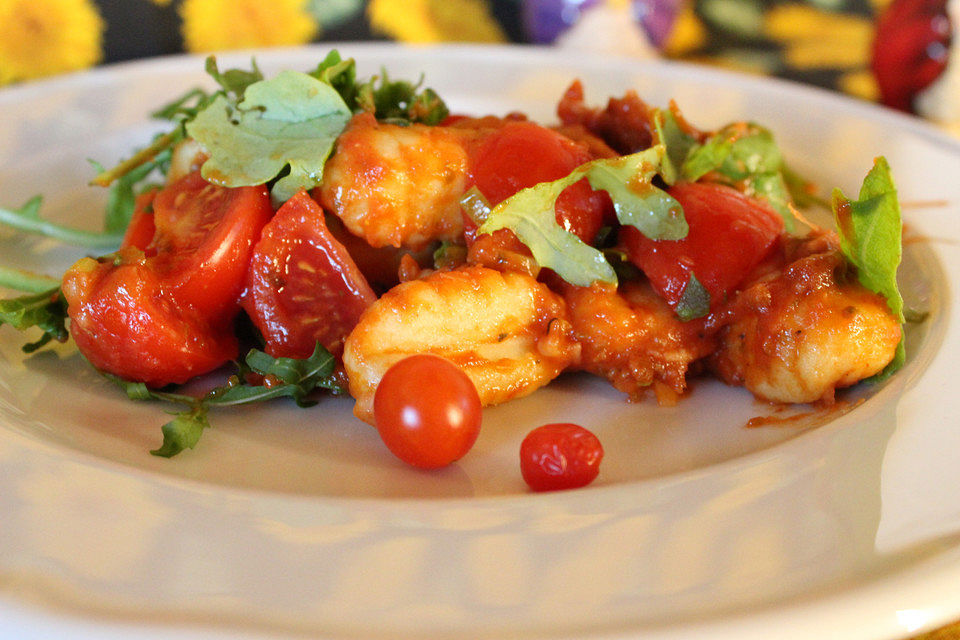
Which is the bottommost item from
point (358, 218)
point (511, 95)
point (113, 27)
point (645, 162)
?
point (113, 27)

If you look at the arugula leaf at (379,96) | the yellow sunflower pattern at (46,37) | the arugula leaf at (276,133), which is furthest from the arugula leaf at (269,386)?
the yellow sunflower pattern at (46,37)

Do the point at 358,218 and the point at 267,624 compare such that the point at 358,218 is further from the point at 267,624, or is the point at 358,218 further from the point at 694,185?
the point at 267,624

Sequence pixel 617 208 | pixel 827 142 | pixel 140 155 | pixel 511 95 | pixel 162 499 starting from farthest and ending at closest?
1. pixel 511 95
2. pixel 827 142
3. pixel 140 155
4. pixel 617 208
5. pixel 162 499

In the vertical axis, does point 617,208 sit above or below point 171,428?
above

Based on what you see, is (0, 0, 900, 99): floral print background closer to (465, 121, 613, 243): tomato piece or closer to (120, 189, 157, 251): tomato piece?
(465, 121, 613, 243): tomato piece

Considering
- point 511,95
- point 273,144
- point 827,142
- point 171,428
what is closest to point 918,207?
point 827,142

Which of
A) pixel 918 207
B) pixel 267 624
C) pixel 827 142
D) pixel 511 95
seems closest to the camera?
pixel 267 624

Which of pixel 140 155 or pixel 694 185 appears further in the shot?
pixel 140 155
